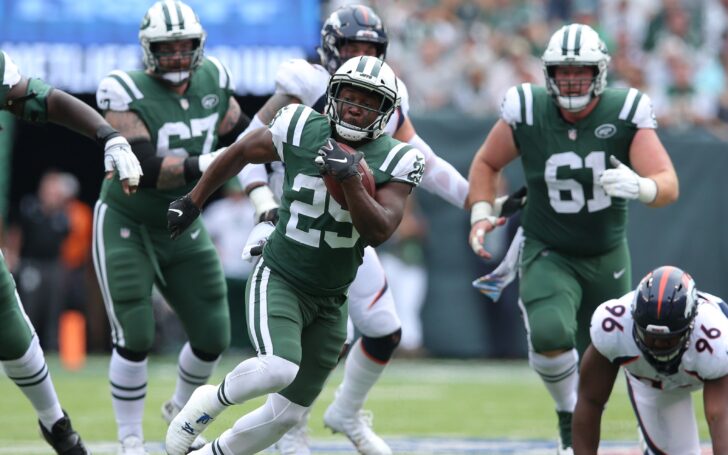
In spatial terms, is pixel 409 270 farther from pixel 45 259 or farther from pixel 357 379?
pixel 357 379

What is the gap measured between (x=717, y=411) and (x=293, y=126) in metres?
1.93

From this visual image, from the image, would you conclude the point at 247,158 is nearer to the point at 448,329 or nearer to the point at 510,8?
the point at 448,329

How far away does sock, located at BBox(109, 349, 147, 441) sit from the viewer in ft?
20.8

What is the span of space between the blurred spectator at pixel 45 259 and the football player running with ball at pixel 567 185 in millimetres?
6972

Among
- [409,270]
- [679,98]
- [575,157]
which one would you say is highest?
[575,157]

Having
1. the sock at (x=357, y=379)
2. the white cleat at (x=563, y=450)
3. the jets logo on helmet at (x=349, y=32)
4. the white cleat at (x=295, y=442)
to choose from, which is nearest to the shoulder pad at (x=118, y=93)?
the jets logo on helmet at (x=349, y=32)

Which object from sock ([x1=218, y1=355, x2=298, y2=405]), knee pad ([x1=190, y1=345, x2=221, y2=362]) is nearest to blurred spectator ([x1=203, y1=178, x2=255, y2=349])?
knee pad ([x1=190, y1=345, x2=221, y2=362])

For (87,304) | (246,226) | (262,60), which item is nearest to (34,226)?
(87,304)

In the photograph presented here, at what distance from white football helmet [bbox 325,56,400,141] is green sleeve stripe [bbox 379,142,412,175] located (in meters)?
0.11

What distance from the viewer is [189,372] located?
6598mm

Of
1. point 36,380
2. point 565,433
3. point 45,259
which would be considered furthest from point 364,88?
point 45,259

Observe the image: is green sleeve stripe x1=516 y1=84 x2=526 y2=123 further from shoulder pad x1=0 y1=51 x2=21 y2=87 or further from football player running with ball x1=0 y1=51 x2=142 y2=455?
shoulder pad x1=0 y1=51 x2=21 y2=87

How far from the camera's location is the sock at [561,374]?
6.16 metres

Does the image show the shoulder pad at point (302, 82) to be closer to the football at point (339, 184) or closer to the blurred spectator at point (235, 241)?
the football at point (339, 184)
